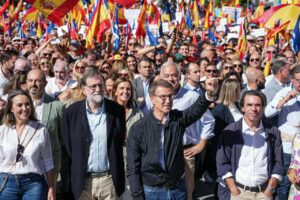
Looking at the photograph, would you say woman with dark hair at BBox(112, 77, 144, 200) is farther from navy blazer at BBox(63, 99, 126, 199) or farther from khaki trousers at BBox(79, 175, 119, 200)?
khaki trousers at BBox(79, 175, 119, 200)

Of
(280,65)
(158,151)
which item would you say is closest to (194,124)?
(158,151)

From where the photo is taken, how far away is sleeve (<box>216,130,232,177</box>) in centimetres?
372

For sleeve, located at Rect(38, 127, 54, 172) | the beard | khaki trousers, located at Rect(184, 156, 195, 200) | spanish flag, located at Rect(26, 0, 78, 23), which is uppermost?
spanish flag, located at Rect(26, 0, 78, 23)

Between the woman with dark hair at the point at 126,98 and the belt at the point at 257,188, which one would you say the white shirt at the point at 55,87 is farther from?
the belt at the point at 257,188

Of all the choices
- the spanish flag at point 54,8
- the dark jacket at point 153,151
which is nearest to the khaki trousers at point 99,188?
the dark jacket at point 153,151

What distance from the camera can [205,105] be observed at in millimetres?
3193

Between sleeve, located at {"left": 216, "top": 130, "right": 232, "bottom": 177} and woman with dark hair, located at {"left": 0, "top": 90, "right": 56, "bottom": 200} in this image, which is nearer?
woman with dark hair, located at {"left": 0, "top": 90, "right": 56, "bottom": 200}

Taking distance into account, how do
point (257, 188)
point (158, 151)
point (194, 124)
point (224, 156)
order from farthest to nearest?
1. point (194, 124)
2. point (224, 156)
3. point (257, 188)
4. point (158, 151)

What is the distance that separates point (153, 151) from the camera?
10.8 ft

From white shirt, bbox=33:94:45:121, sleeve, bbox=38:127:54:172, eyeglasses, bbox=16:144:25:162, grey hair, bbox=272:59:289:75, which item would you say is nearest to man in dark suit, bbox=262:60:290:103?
grey hair, bbox=272:59:289:75

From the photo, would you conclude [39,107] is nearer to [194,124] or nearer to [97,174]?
[97,174]

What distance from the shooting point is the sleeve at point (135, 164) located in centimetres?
328

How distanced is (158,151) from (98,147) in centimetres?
71

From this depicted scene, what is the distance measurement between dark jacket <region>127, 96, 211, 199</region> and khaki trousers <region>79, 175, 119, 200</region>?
Answer: 444 millimetres
